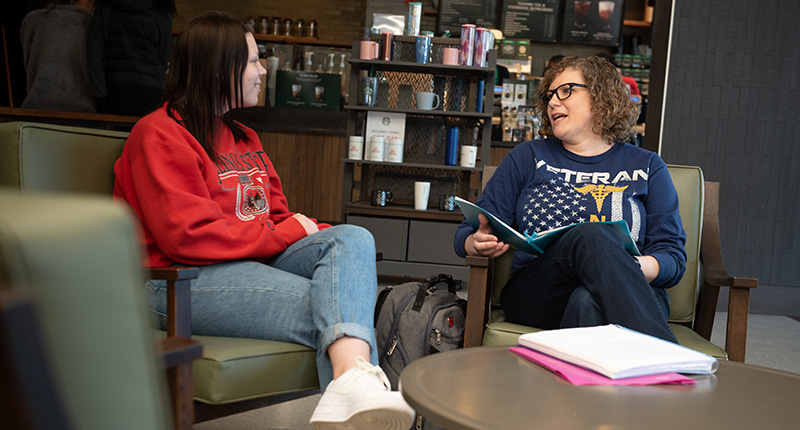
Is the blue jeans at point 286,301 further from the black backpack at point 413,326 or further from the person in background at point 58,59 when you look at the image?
the person in background at point 58,59

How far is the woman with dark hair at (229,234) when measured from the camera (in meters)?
1.59

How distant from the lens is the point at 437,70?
4398mm

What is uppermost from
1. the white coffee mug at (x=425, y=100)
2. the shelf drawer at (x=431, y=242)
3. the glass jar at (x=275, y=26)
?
the glass jar at (x=275, y=26)

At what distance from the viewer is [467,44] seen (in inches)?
166

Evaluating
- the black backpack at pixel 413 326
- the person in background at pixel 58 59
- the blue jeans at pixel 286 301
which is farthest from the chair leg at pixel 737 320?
the person in background at pixel 58 59

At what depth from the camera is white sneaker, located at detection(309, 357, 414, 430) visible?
129 centimetres

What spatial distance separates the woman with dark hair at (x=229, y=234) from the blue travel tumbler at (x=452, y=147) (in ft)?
8.35

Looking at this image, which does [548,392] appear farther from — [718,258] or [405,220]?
[405,220]

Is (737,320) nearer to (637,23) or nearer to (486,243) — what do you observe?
(486,243)

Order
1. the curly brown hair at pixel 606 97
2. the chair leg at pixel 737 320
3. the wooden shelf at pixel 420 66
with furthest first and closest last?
the wooden shelf at pixel 420 66 < the curly brown hair at pixel 606 97 < the chair leg at pixel 737 320

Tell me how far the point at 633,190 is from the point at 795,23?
8.84 ft

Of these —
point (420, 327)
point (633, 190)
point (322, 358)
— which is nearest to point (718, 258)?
point (633, 190)

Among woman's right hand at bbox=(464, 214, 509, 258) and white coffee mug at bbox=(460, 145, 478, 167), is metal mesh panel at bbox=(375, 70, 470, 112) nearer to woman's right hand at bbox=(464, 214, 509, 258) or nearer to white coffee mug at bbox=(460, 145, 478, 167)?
white coffee mug at bbox=(460, 145, 478, 167)

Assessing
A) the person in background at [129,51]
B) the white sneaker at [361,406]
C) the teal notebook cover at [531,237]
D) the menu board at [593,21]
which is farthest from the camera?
the menu board at [593,21]
